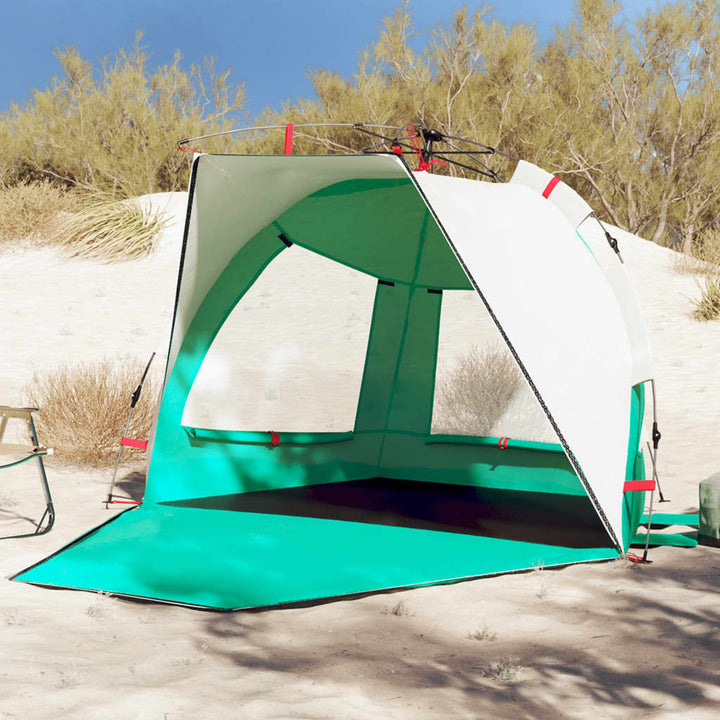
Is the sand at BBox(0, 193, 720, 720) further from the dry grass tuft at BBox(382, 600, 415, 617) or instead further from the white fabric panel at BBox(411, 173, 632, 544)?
the white fabric panel at BBox(411, 173, 632, 544)

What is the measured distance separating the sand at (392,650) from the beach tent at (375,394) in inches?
6.7

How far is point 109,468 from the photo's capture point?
506 cm

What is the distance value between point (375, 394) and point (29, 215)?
387 inches

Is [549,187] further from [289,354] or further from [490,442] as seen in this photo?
[289,354]

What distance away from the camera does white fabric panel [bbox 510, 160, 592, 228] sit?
12.9 feet

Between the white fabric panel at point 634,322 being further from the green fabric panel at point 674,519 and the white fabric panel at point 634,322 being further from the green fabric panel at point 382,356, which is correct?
the green fabric panel at point 382,356

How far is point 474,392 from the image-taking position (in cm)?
483

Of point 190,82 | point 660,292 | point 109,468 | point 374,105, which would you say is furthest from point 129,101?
point 109,468

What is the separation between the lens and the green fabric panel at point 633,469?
3.51 m

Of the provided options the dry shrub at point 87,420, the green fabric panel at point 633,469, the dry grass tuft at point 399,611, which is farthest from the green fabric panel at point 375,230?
the dry grass tuft at point 399,611

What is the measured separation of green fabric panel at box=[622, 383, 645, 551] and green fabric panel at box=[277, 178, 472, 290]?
1432 millimetres

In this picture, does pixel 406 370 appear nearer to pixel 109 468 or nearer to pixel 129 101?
pixel 109 468


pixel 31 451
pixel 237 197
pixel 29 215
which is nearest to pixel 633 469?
pixel 237 197

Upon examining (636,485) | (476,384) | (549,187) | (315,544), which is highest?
(549,187)
